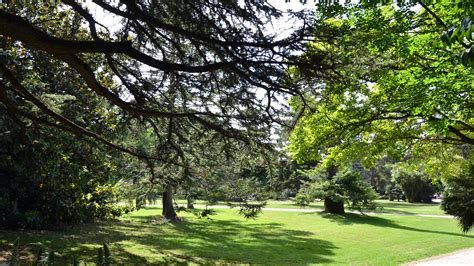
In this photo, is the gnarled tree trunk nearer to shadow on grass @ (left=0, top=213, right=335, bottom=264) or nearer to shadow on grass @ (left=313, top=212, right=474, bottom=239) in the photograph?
shadow on grass @ (left=313, top=212, right=474, bottom=239)

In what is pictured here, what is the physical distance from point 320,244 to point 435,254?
3.89 metres

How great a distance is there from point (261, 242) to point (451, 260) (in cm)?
633

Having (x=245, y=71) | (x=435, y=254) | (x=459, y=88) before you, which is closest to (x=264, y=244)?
(x=435, y=254)

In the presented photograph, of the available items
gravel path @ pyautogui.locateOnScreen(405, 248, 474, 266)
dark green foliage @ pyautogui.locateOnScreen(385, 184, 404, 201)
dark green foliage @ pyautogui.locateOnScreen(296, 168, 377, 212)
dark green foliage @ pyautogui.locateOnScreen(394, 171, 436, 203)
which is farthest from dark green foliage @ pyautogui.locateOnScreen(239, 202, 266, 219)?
dark green foliage @ pyautogui.locateOnScreen(385, 184, 404, 201)

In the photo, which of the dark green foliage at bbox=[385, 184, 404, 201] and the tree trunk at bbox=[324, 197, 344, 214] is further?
the dark green foliage at bbox=[385, 184, 404, 201]

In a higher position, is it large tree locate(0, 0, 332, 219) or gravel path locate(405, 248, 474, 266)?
large tree locate(0, 0, 332, 219)

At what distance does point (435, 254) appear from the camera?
514 inches

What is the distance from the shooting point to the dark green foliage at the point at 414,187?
1698 inches

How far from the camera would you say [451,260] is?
12.0 metres

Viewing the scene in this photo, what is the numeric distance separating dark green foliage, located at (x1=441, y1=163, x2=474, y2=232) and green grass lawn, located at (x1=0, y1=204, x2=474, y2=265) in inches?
100

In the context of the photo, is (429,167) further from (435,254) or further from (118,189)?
(118,189)

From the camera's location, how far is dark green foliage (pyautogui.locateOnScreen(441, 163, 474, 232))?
31.7 feet

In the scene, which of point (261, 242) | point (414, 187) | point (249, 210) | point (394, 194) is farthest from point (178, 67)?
point (394, 194)

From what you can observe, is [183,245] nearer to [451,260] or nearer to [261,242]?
[261,242]
